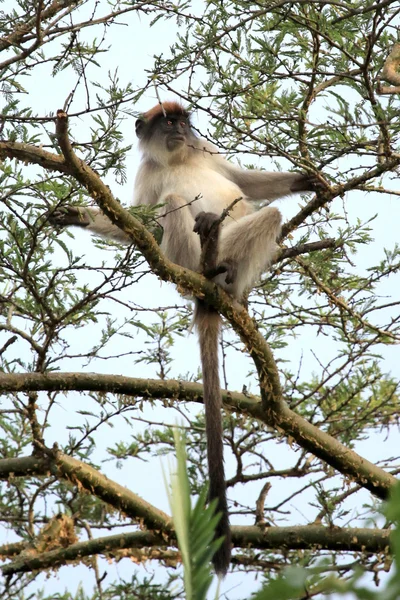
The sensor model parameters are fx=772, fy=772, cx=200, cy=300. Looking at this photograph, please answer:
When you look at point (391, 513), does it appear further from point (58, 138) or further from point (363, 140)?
point (363, 140)

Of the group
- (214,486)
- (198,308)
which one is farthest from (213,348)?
(214,486)

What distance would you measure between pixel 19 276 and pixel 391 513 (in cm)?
354

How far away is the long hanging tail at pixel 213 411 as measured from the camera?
12.0 feet

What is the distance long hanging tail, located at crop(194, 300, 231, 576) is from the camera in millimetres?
3658

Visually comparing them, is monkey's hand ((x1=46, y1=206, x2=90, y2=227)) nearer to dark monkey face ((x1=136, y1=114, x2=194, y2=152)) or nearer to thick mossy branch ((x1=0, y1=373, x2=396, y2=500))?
thick mossy branch ((x1=0, y1=373, x2=396, y2=500))

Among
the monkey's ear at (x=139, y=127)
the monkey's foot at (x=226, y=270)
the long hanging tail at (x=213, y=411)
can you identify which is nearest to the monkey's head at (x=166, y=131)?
the monkey's ear at (x=139, y=127)

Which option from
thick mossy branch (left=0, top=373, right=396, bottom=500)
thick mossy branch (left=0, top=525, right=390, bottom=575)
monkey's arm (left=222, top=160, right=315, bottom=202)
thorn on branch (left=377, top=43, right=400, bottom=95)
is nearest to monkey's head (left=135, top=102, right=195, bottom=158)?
monkey's arm (left=222, top=160, right=315, bottom=202)

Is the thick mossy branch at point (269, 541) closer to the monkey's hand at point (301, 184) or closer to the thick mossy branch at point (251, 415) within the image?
the thick mossy branch at point (251, 415)

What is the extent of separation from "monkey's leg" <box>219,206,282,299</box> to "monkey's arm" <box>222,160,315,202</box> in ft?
1.64

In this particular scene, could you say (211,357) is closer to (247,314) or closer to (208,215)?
(247,314)

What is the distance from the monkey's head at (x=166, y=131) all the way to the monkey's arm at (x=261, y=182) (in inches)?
16.9

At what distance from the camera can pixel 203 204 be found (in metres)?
5.78

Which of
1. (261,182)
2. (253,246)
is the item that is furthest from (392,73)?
(261,182)

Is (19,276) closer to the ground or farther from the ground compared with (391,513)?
farther from the ground
